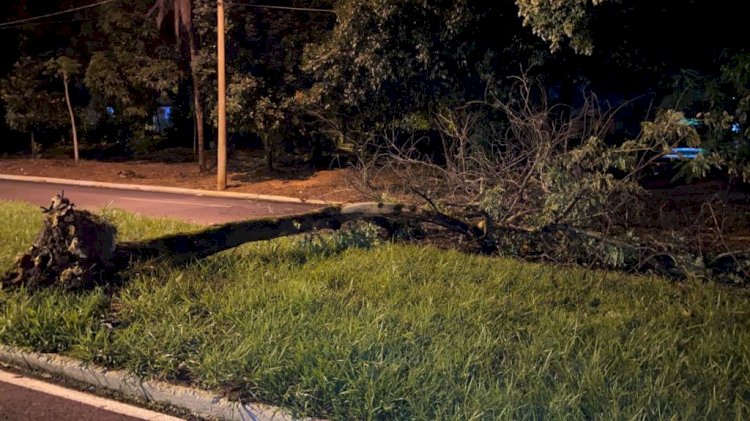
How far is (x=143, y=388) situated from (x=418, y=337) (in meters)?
1.90

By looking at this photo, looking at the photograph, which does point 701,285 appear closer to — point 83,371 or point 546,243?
point 546,243

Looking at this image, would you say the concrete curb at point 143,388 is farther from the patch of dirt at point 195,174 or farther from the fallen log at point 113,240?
the patch of dirt at point 195,174

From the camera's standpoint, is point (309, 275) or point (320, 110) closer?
point (309, 275)

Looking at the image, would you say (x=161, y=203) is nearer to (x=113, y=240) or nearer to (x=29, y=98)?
(x=113, y=240)

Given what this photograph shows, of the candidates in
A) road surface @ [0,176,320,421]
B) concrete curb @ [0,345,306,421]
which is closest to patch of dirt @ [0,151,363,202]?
road surface @ [0,176,320,421]

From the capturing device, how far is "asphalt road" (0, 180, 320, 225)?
13938mm

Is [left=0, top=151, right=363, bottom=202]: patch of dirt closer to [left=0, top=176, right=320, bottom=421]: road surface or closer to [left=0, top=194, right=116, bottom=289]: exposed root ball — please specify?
[left=0, top=176, right=320, bottom=421]: road surface

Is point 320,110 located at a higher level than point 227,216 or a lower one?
higher

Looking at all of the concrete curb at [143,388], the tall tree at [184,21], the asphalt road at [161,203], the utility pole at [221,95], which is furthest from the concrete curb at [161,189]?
the concrete curb at [143,388]

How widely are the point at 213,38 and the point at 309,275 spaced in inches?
618

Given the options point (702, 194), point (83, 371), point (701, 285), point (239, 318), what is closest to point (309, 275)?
point (239, 318)

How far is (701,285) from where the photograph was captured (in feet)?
21.5

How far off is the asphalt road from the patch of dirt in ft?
5.89

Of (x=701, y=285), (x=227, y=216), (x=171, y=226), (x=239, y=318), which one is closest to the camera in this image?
(x=239, y=318)
